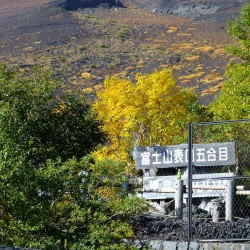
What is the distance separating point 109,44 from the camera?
102562 millimetres

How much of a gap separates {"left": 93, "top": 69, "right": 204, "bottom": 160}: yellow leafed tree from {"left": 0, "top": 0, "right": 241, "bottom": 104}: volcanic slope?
1336 inches

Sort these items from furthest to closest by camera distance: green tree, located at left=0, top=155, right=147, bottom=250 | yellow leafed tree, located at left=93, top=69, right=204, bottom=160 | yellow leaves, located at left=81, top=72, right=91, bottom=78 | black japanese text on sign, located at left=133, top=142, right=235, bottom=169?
yellow leaves, located at left=81, top=72, right=91, bottom=78 < yellow leafed tree, located at left=93, top=69, right=204, bottom=160 < black japanese text on sign, located at left=133, top=142, right=235, bottom=169 < green tree, located at left=0, top=155, right=147, bottom=250

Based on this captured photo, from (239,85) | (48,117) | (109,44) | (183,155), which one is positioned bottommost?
(183,155)

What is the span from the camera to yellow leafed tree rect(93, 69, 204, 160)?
109ft

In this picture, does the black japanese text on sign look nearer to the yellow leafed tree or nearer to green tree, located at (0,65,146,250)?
green tree, located at (0,65,146,250)

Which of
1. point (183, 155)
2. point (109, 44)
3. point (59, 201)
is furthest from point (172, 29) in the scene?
point (59, 201)

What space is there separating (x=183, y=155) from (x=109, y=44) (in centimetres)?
8455

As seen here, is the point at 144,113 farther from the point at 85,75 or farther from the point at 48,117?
the point at 85,75

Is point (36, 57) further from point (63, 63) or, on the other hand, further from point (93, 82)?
point (93, 82)

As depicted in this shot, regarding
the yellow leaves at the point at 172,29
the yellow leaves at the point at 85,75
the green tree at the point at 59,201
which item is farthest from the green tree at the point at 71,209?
the yellow leaves at the point at 172,29

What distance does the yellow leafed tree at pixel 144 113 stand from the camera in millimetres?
33219

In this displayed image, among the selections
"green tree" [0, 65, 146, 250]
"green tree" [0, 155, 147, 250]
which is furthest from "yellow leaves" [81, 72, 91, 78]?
"green tree" [0, 155, 147, 250]

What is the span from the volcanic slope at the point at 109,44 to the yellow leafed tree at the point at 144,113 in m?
33.9

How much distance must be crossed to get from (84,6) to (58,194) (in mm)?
122297
